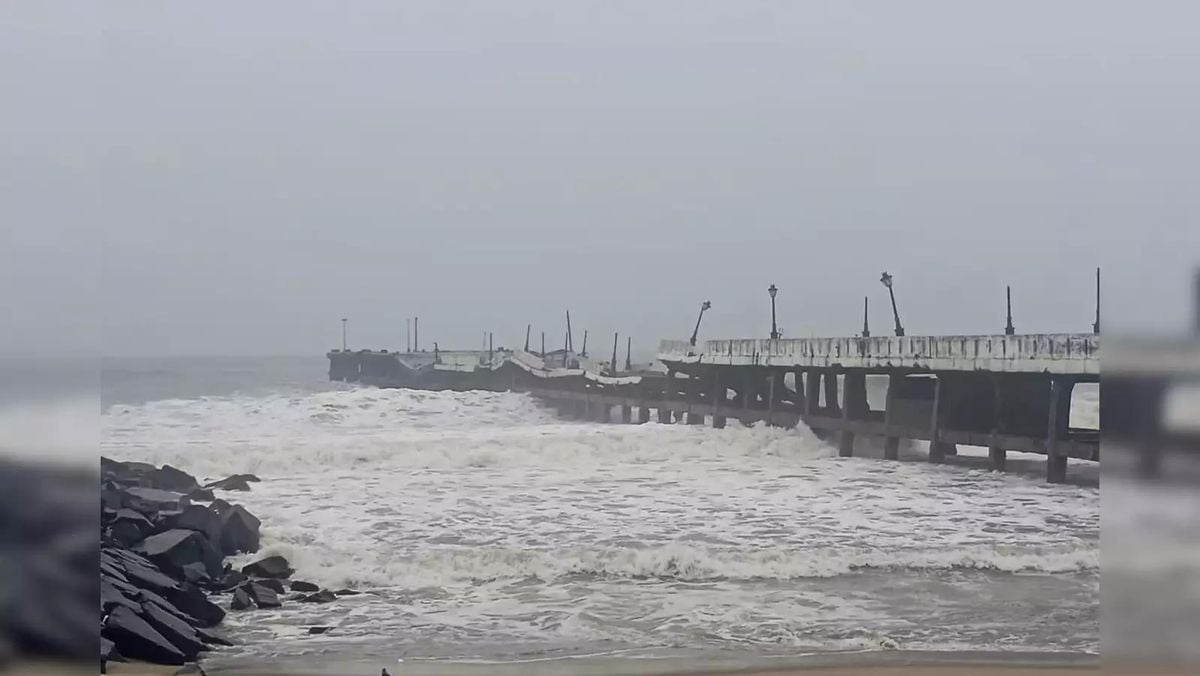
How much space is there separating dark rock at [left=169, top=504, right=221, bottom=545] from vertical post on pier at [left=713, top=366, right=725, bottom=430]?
145 cm

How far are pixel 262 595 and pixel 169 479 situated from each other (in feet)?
1.44

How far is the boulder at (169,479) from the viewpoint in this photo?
2955mm

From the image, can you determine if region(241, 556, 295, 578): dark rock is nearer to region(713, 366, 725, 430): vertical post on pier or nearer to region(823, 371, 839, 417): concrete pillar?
region(713, 366, 725, 430): vertical post on pier

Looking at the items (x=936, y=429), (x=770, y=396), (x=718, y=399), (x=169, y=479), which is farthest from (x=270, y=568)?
(x=936, y=429)

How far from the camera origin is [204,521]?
2918mm

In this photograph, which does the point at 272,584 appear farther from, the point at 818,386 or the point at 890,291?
the point at 890,291

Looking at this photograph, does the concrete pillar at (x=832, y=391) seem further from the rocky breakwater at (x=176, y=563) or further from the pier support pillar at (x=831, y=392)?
the rocky breakwater at (x=176, y=563)

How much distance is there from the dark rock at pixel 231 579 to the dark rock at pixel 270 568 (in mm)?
18

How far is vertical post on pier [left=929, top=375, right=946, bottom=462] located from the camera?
3016mm

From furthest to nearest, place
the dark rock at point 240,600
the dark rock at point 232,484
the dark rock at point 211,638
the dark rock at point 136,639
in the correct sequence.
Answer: the dark rock at point 232,484 → the dark rock at point 240,600 → the dark rock at point 211,638 → the dark rock at point 136,639

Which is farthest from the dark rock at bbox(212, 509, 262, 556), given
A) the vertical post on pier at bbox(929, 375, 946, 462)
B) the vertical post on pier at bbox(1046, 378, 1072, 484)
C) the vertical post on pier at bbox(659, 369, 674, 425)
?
the vertical post on pier at bbox(1046, 378, 1072, 484)

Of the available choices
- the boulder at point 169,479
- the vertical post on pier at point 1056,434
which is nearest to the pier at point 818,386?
the vertical post on pier at point 1056,434

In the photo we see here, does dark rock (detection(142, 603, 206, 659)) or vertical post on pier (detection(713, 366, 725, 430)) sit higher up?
vertical post on pier (detection(713, 366, 725, 430))

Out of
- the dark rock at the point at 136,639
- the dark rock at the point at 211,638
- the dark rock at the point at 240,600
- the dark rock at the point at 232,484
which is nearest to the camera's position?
the dark rock at the point at 136,639
